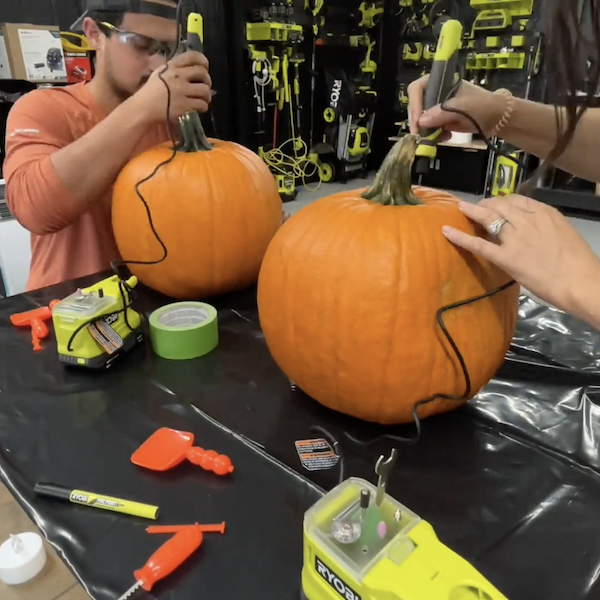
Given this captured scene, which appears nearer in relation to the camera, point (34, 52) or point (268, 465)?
point (268, 465)

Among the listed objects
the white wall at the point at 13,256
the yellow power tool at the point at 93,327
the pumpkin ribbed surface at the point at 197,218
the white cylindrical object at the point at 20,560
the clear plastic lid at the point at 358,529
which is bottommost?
the white wall at the point at 13,256

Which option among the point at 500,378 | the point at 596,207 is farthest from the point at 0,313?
the point at 596,207

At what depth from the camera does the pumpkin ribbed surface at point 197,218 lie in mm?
850

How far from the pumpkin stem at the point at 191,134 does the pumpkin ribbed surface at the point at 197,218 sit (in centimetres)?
2

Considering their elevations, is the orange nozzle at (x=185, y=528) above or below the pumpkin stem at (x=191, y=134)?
below

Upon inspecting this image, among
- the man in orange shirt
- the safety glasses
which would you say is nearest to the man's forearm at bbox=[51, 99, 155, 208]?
the man in orange shirt

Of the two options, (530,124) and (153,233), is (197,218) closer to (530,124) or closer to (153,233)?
(153,233)

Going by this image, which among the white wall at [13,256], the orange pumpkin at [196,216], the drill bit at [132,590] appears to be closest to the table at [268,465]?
the drill bit at [132,590]

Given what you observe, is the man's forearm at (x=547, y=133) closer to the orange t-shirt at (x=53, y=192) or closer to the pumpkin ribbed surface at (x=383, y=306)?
the pumpkin ribbed surface at (x=383, y=306)

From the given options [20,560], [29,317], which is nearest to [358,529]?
[20,560]

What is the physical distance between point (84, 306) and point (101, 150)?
1.19ft

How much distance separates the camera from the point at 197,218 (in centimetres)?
85

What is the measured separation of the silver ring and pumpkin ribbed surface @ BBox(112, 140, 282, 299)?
1.44 feet

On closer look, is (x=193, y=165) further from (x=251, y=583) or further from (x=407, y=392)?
(x=251, y=583)
